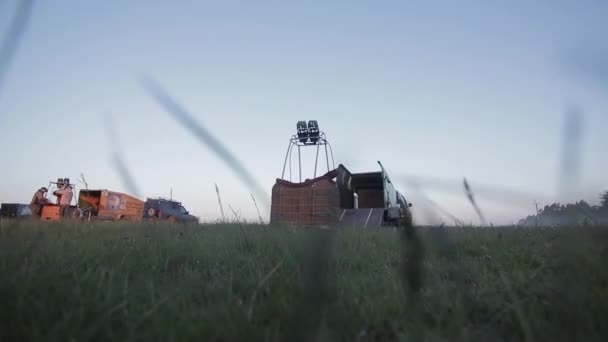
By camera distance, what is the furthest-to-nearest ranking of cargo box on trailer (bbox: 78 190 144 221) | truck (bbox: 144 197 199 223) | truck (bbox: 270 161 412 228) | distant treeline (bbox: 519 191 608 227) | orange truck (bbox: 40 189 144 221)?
1. truck (bbox: 144 197 199 223)
2. cargo box on trailer (bbox: 78 190 144 221)
3. orange truck (bbox: 40 189 144 221)
4. truck (bbox: 270 161 412 228)
5. distant treeline (bbox: 519 191 608 227)

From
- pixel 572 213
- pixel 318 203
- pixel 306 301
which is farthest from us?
pixel 318 203

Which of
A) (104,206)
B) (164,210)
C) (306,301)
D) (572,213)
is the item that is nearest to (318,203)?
(572,213)

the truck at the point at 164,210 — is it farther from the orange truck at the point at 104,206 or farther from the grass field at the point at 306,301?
the grass field at the point at 306,301

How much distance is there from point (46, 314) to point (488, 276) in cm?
247

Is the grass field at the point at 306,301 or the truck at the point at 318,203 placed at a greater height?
the truck at the point at 318,203

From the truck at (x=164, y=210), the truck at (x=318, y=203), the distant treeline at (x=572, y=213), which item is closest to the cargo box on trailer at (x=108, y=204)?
the truck at (x=164, y=210)

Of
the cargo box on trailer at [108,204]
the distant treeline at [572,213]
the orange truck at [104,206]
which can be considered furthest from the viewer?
the cargo box on trailer at [108,204]

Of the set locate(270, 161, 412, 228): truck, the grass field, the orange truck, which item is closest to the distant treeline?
the grass field

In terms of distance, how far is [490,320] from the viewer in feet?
5.39

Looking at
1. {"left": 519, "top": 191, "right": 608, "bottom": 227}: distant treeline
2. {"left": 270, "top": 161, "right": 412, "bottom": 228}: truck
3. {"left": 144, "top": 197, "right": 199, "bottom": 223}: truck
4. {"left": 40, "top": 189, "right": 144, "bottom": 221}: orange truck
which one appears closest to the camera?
{"left": 519, "top": 191, "right": 608, "bottom": 227}: distant treeline

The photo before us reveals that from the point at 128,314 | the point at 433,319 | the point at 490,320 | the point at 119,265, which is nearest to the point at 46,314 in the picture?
the point at 128,314

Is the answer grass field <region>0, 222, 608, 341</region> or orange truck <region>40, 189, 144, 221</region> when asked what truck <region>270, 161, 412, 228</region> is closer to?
grass field <region>0, 222, 608, 341</region>

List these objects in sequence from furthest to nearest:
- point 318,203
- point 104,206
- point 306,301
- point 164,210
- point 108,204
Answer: point 164,210 < point 108,204 < point 104,206 < point 318,203 < point 306,301

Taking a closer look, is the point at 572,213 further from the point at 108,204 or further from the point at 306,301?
the point at 108,204
